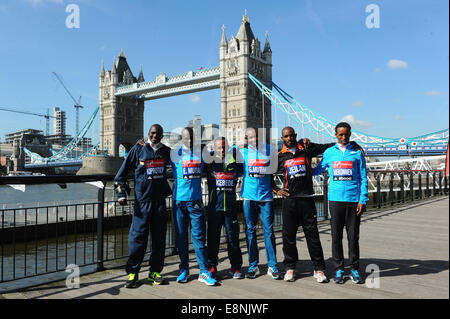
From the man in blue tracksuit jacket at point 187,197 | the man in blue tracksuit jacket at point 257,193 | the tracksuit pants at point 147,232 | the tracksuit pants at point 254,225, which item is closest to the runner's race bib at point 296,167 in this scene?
the man in blue tracksuit jacket at point 257,193

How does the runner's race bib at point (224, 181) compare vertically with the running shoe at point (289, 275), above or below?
above

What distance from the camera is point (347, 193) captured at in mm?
3680

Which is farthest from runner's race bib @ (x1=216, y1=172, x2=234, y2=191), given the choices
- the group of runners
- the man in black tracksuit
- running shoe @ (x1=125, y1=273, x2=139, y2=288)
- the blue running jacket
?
running shoe @ (x1=125, y1=273, x2=139, y2=288)

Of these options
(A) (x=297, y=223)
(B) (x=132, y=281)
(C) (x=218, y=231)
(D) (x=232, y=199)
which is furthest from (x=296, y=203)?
(B) (x=132, y=281)

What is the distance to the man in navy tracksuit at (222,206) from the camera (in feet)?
12.5

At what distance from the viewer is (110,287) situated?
137 inches

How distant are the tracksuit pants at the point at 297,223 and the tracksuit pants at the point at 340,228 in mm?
166

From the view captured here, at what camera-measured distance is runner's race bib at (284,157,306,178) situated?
379 cm

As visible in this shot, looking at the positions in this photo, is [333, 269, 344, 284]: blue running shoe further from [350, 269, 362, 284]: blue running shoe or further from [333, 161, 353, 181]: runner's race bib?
[333, 161, 353, 181]: runner's race bib

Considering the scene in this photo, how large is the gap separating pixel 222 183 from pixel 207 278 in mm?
980

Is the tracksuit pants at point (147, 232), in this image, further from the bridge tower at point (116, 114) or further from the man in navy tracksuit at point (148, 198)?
the bridge tower at point (116, 114)

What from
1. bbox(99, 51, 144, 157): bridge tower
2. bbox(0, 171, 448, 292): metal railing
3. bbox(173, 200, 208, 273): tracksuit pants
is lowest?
bbox(0, 171, 448, 292): metal railing
